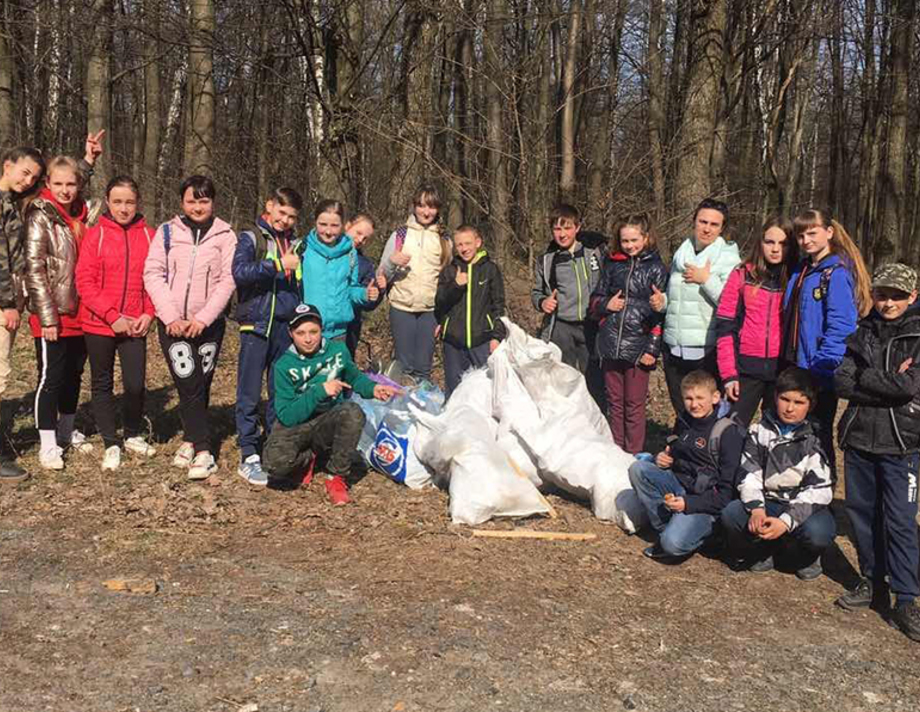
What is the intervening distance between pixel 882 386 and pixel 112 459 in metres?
4.56

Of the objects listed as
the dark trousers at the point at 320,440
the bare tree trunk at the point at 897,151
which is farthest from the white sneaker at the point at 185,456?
the bare tree trunk at the point at 897,151

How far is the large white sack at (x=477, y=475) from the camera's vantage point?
4969mm

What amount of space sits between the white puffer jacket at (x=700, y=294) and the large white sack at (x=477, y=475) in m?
1.39

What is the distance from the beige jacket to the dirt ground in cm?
168

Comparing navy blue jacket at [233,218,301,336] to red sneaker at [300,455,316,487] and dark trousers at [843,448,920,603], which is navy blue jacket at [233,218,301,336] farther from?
dark trousers at [843,448,920,603]

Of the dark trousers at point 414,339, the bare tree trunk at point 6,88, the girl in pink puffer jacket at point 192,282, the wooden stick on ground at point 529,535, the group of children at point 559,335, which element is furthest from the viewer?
the bare tree trunk at point 6,88

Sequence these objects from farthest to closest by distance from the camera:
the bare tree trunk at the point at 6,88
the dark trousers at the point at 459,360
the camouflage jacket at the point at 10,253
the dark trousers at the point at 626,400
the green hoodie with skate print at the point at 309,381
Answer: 1. the bare tree trunk at the point at 6,88
2. the dark trousers at the point at 459,360
3. the dark trousers at the point at 626,400
4. the green hoodie with skate print at the point at 309,381
5. the camouflage jacket at the point at 10,253

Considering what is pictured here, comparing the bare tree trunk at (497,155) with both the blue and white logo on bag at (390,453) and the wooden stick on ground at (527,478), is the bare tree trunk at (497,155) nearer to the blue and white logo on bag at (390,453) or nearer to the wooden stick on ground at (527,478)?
the blue and white logo on bag at (390,453)

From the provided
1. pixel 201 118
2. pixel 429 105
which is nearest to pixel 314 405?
pixel 429 105

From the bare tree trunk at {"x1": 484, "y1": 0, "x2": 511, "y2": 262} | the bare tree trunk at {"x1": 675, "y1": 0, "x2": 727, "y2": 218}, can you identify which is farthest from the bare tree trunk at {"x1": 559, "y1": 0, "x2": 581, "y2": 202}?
the bare tree trunk at {"x1": 675, "y1": 0, "x2": 727, "y2": 218}

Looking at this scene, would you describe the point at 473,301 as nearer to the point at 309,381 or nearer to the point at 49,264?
the point at 309,381

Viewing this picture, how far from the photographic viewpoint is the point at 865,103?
72.8 ft

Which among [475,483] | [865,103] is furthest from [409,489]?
[865,103]

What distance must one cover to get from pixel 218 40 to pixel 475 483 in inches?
273
